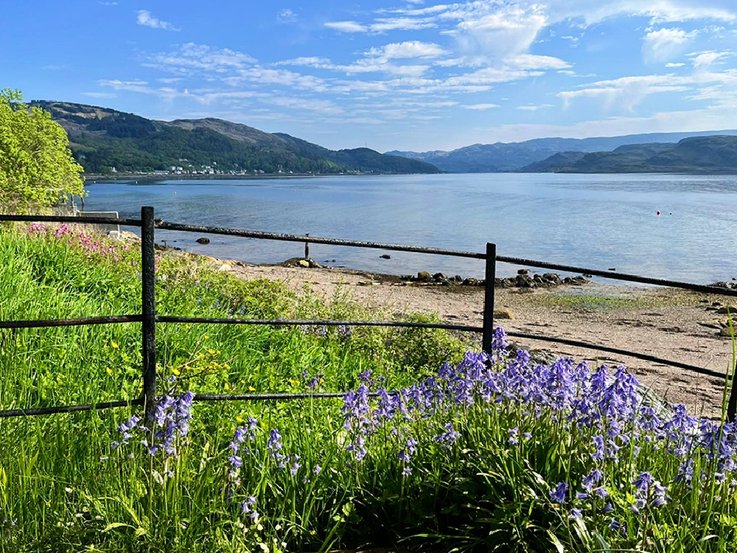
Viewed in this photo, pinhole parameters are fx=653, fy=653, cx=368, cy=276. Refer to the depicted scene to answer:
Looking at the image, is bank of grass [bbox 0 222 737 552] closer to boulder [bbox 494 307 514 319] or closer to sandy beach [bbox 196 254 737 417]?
sandy beach [bbox 196 254 737 417]

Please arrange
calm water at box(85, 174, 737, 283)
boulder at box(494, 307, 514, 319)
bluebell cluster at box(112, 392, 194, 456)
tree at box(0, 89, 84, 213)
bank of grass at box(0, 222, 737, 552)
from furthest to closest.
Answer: calm water at box(85, 174, 737, 283)
boulder at box(494, 307, 514, 319)
tree at box(0, 89, 84, 213)
bluebell cluster at box(112, 392, 194, 456)
bank of grass at box(0, 222, 737, 552)

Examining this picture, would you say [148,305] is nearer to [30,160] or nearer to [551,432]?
[551,432]

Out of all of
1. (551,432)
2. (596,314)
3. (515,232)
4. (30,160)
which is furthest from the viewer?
(515,232)

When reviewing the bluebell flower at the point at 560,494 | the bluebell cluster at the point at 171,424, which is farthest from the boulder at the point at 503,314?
the bluebell flower at the point at 560,494

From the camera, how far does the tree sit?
2117 cm

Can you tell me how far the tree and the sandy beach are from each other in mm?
6414

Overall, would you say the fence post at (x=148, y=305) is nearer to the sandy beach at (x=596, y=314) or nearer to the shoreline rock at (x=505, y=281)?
the sandy beach at (x=596, y=314)

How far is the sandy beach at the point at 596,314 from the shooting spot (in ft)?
50.4

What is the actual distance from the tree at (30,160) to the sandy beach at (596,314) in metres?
6.41

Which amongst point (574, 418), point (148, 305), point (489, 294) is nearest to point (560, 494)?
point (574, 418)

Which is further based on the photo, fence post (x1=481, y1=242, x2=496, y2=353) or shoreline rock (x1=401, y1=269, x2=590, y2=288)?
shoreline rock (x1=401, y1=269, x2=590, y2=288)

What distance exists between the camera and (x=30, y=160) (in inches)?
875

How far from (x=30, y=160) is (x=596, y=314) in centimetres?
2113

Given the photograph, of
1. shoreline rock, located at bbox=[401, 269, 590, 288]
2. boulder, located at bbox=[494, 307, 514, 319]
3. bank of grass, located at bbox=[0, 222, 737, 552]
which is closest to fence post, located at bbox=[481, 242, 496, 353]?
bank of grass, located at bbox=[0, 222, 737, 552]
